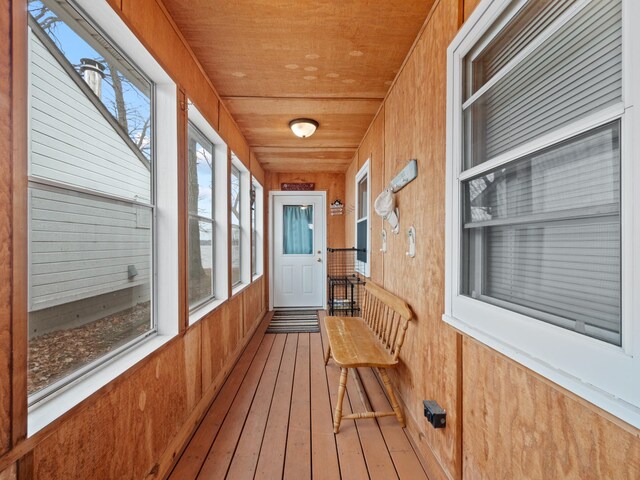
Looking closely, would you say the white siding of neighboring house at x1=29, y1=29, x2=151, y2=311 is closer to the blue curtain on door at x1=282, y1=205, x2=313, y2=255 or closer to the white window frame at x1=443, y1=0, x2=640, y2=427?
the white window frame at x1=443, y1=0, x2=640, y2=427

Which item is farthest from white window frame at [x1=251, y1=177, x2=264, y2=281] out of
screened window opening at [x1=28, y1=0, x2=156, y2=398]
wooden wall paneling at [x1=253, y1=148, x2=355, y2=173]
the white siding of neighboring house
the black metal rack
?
the white siding of neighboring house

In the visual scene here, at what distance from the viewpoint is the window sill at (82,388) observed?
872 mm

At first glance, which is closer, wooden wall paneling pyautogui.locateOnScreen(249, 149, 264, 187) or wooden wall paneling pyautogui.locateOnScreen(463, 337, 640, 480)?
wooden wall paneling pyautogui.locateOnScreen(463, 337, 640, 480)

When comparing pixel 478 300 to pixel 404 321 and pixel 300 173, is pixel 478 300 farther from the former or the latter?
pixel 300 173

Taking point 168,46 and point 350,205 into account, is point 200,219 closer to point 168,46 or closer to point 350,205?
point 168,46

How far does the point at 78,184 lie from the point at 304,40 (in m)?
1.39

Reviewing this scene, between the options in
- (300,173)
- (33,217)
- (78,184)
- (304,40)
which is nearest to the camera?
(33,217)

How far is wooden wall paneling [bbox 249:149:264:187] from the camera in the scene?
378 centimetres

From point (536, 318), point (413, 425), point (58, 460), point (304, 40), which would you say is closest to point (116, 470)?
point (58, 460)

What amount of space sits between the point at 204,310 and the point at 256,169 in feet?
8.06

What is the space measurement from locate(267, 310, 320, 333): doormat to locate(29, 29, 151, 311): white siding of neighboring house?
2674 mm

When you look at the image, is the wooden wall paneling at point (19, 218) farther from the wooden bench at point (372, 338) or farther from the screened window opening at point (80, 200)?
the wooden bench at point (372, 338)

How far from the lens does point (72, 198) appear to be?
1.04 meters

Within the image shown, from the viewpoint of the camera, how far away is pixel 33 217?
90 centimetres
